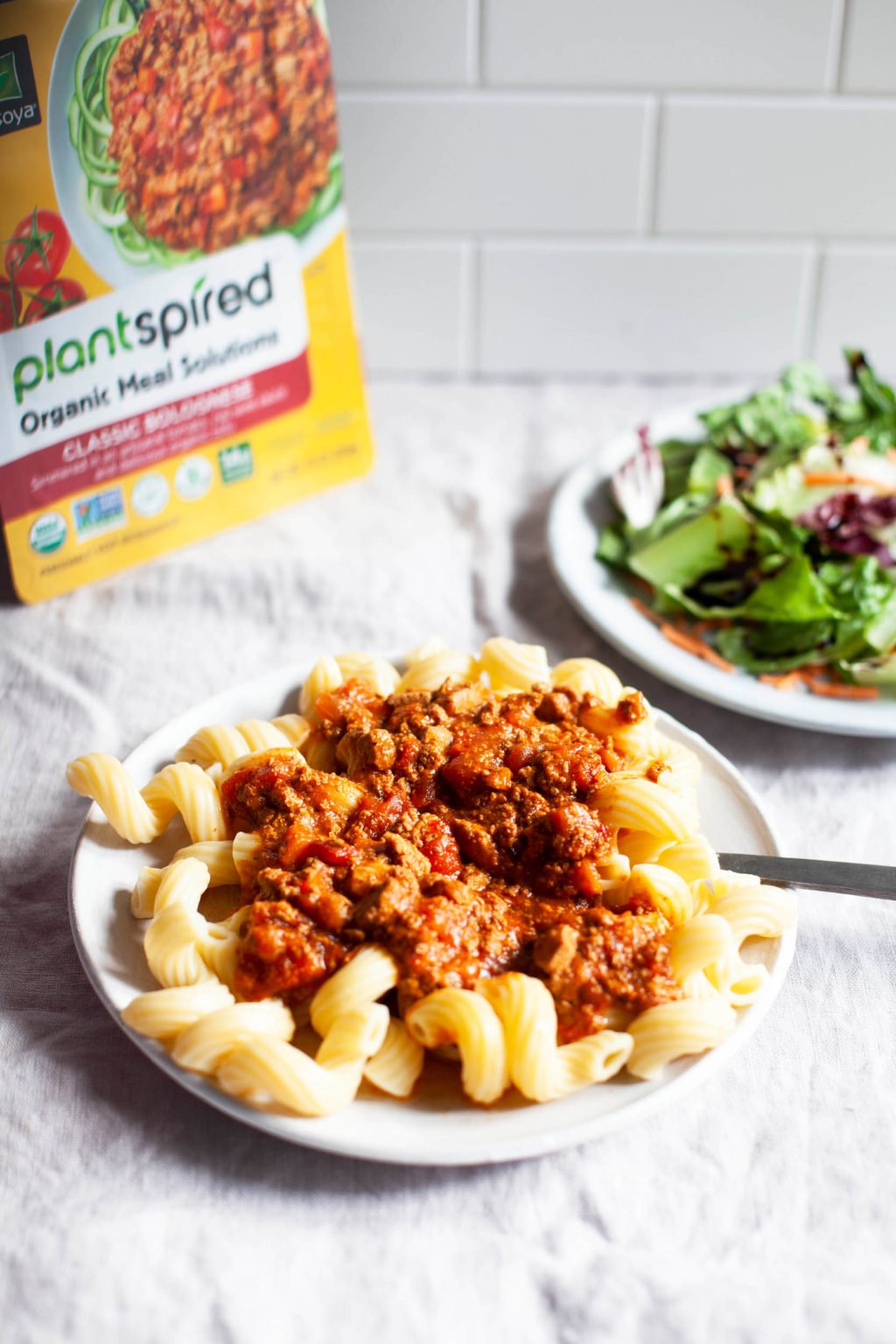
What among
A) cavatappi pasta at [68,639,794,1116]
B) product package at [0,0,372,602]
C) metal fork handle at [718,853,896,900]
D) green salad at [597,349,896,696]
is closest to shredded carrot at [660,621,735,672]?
green salad at [597,349,896,696]

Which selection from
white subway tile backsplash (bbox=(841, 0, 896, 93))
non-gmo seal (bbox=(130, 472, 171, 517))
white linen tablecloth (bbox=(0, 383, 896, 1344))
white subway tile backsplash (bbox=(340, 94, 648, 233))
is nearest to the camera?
white linen tablecloth (bbox=(0, 383, 896, 1344))

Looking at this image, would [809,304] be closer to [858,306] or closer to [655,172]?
[858,306]

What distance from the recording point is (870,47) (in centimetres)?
298

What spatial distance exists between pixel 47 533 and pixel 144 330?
451 millimetres

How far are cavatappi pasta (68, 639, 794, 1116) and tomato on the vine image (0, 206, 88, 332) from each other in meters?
0.94

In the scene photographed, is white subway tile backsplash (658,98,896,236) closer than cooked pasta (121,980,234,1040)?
No

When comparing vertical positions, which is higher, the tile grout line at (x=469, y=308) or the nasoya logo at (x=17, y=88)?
the nasoya logo at (x=17, y=88)

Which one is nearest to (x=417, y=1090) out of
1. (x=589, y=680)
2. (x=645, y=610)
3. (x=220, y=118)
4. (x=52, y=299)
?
(x=589, y=680)

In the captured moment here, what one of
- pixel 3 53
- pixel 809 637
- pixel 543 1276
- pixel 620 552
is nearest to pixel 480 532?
pixel 620 552

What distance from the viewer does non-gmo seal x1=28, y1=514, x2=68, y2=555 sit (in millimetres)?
2477

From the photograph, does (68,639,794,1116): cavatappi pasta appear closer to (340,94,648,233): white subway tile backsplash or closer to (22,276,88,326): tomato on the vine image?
(22,276,88,326): tomato on the vine image

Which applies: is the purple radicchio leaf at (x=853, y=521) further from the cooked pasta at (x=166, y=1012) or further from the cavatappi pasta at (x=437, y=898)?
the cooked pasta at (x=166, y=1012)

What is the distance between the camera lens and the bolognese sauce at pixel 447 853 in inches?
60.1

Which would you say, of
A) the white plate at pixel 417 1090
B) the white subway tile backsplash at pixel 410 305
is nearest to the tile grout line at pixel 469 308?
the white subway tile backsplash at pixel 410 305
